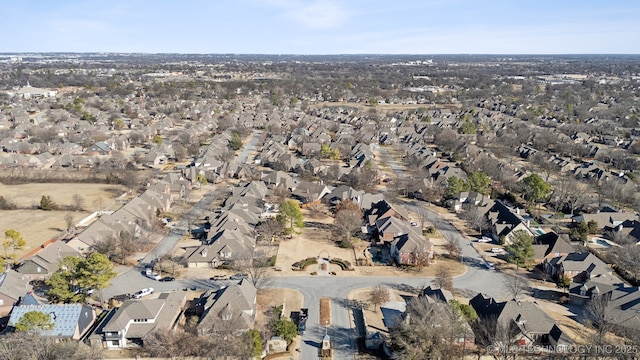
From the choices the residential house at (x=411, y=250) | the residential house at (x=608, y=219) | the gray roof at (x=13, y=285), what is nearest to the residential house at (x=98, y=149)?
the gray roof at (x=13, y=285)

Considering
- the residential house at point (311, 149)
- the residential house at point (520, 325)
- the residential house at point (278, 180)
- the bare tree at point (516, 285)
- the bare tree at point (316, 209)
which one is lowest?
the bare tree at point (516, 285)

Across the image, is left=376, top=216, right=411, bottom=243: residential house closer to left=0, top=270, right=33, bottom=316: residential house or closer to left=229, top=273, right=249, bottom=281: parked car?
left=229, top=273, right=249, bottom=281: parked car

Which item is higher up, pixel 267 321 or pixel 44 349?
pixel 44 349

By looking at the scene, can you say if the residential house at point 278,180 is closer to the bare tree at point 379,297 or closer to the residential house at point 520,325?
the bare tree at point 379,297

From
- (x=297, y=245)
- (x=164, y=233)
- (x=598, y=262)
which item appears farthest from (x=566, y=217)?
(x=164, y=233)

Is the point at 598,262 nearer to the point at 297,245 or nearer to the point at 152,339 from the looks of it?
the point at 297,245
